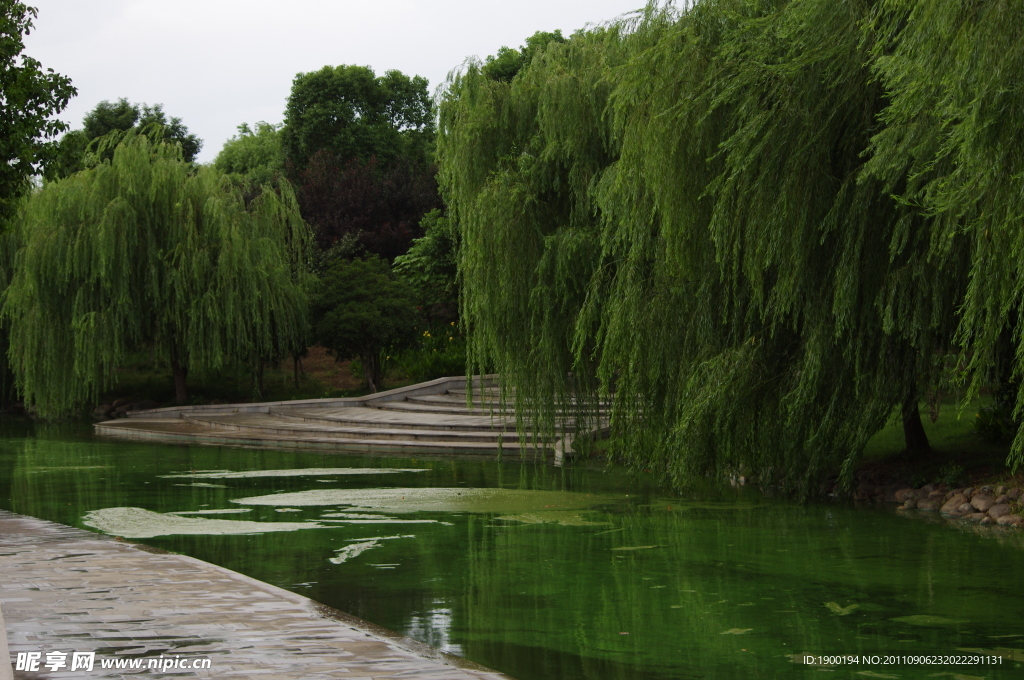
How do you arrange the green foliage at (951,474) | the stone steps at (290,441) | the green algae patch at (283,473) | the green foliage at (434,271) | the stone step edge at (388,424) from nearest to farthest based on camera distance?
the green foliage at (951,474)
the green algae patch at (283,473)
the stone steps at (290,441)
the stone step edge at (388,424)
the green foliage at (434,271)

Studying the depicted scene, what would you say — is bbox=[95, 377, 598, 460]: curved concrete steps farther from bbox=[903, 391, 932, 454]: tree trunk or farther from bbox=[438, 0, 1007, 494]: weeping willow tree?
bbox=[903, 391, 932, 454]: tree trunk

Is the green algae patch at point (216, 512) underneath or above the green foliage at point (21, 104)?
underneath

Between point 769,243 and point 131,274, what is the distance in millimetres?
20848

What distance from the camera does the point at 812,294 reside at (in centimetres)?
1252

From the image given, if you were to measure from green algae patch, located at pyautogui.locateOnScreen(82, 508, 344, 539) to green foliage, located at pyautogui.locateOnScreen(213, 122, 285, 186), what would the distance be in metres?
41.4

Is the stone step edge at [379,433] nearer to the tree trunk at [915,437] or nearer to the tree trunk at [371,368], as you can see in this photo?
the tree trunk at [371,368]

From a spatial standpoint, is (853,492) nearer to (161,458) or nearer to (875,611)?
(875,611)

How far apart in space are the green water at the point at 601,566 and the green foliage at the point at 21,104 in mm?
4324

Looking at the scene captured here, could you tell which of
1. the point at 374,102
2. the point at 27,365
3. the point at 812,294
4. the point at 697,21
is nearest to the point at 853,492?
the point at 812,294

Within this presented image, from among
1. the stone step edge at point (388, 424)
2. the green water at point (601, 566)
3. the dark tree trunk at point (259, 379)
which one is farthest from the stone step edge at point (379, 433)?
the green water at point (601, 566)

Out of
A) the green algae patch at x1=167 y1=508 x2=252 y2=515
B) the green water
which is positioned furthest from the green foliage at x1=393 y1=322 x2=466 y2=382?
the green algae patch at x1=167 y1=508 x2=252 y2=515

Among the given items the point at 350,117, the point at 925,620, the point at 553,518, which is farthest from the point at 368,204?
the point at 925,620

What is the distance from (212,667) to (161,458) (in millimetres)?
17912

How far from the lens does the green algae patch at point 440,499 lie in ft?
47.5
